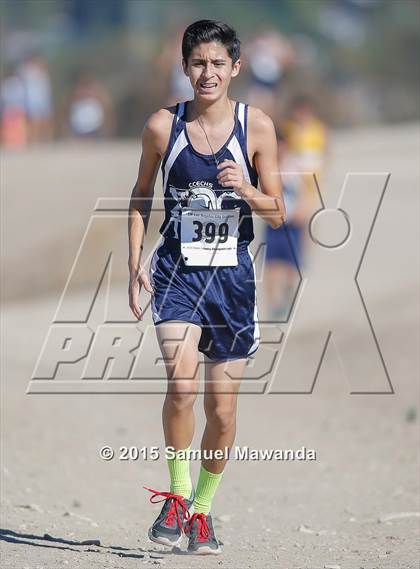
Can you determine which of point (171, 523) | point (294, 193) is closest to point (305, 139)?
point (294, 193)

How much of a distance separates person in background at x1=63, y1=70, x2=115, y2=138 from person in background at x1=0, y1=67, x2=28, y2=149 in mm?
1058

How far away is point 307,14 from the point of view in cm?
4331

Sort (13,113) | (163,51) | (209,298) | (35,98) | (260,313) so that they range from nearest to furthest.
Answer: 1. (209,298)
2. (260,313)
3. (13,113)
4. (35,98)
5. (163,51)

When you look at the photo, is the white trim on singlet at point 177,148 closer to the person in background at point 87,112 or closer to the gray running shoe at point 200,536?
the gray running shoe at point 200,536

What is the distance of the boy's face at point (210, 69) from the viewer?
576 centimetres

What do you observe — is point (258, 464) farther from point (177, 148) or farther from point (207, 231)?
point (177, 148)

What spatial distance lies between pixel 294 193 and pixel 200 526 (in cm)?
659

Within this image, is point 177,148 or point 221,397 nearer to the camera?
point 177,148

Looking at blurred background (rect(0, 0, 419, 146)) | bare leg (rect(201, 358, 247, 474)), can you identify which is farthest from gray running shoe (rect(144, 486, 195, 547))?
blurred background (rect(0, 0, 419, 146))

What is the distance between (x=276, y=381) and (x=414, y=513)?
352cm

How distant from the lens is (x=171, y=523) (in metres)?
5.98

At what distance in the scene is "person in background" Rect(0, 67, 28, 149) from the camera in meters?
25.8

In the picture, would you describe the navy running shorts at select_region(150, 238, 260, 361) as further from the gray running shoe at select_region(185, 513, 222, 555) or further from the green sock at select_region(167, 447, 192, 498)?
the gray running shoe at select_region(185, 513, 222, 555)

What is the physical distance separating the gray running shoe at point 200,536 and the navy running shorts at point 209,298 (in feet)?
2.64
